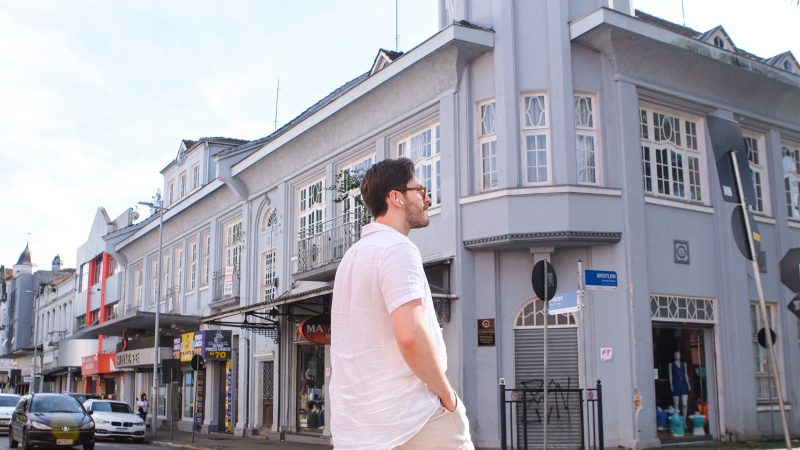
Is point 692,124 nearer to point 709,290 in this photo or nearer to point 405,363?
point 709,290

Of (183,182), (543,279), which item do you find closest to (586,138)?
(543,279)

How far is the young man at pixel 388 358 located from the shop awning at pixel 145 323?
92.3 ft

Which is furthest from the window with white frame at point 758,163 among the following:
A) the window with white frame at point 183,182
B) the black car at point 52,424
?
the window with white frame at point 183,182

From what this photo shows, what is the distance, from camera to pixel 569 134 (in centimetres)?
1722

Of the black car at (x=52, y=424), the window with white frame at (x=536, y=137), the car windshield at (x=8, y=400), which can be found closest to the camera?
the window with white frame at (x=536, y=137)

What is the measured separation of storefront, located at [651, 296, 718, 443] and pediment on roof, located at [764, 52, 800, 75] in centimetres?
720

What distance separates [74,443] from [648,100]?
15.8m

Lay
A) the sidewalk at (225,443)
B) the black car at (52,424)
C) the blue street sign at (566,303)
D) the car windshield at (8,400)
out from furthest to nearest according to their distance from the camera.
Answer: the car windshield at (8,400) < the sidewalk at (225,443) < the black car at (52,424) < the blue street sign at (566,303)

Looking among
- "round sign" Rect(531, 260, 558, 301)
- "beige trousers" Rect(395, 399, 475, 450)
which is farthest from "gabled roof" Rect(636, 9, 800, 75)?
"beige trousers" Rect(395, 399, 475, 450)

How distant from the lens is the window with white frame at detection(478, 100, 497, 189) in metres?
17.9

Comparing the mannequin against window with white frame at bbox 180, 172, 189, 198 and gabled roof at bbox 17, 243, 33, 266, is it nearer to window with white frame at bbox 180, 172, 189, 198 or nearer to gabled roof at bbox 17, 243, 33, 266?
window with white frame at bbox 180, 172, 189, 198

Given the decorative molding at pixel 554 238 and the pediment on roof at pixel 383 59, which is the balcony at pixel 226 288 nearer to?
the pediment on roof at pixel 383 59

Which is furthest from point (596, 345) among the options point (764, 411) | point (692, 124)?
point (692, 124)

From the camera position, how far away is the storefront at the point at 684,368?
682 inches
